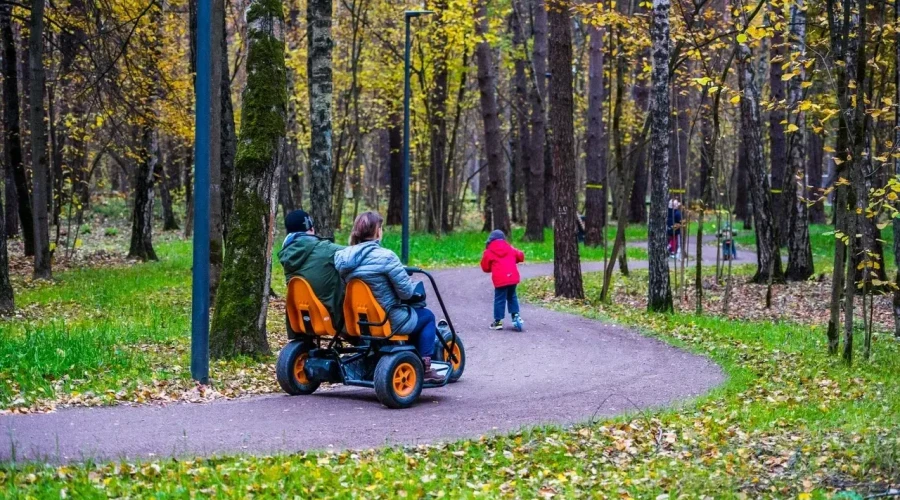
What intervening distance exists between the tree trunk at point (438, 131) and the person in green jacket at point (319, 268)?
76.9ft

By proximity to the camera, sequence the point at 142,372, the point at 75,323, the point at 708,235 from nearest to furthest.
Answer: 1. the point at 142,372
2. the point at 75,323
3. the point at 708,235

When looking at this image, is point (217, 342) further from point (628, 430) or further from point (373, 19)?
point (373, 19)

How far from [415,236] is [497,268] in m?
21.4

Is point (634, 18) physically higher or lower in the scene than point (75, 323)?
higher

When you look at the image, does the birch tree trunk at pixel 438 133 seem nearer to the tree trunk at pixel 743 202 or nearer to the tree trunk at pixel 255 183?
the tree trunk at pixel 743 202

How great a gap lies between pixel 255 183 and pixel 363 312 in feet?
9.75

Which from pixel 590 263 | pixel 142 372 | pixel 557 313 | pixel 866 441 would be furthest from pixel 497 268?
pixel 590 263

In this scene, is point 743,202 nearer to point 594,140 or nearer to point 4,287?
point 594,140

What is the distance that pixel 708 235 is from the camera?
48.8 m

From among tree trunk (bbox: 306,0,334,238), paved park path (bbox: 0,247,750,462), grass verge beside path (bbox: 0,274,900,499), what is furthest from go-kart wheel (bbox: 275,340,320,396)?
tree trunk (bbox: 306,0,334,238)

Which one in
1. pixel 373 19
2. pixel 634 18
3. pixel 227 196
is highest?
pixel 373 19

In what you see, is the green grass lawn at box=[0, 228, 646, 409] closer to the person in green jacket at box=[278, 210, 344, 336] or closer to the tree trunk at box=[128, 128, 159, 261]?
the person in green jacket at box=[278, 210, 344, 336]

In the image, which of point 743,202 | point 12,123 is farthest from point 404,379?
point 743,202

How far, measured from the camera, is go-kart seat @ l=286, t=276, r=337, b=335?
9125mm
